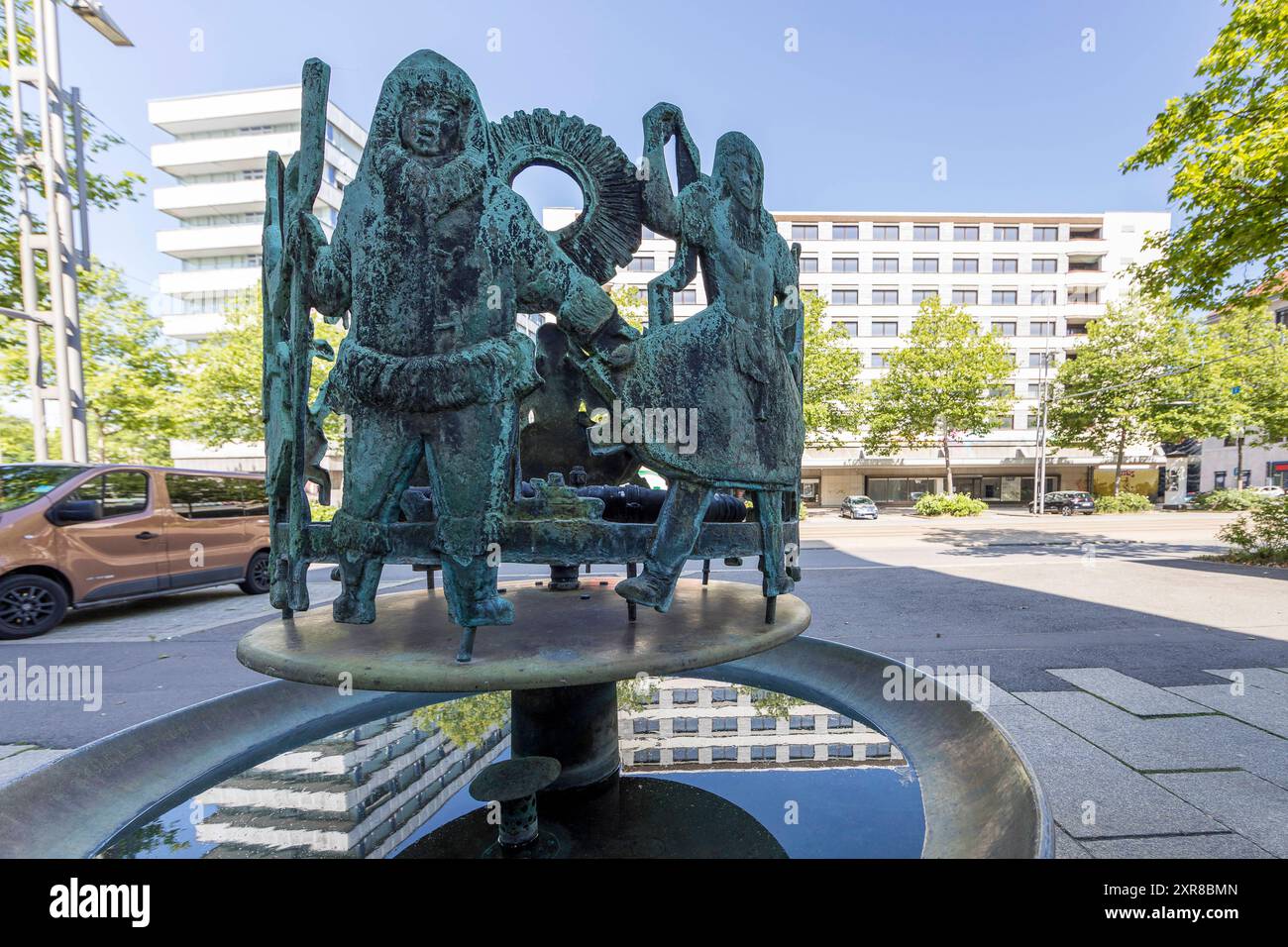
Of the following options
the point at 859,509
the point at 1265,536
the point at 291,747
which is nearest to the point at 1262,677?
the point at 291,747

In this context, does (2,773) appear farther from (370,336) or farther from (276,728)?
(370,336)

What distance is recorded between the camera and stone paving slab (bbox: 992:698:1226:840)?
271cm

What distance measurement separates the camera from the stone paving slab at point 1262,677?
15.6 feet

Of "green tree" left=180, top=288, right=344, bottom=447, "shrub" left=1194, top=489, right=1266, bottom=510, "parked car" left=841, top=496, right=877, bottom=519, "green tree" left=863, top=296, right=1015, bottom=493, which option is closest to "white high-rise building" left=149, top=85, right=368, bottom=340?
"green tree" left=180, top=288, right=344, bottom=447

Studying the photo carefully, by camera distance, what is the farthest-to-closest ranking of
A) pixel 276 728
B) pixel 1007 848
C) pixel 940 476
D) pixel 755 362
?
pixel 940 476 → pixel 276 728 → pixel 755 362 → pixel 1007 848

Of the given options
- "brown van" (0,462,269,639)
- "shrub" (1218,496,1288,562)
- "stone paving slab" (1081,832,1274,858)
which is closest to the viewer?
"stone paving slab" (1081,832,1274,858)

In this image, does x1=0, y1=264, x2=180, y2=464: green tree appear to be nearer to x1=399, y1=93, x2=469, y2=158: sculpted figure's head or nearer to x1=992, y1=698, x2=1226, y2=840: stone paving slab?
x1=399, y1=93, x2=469, y2=158: sculpted figure's head

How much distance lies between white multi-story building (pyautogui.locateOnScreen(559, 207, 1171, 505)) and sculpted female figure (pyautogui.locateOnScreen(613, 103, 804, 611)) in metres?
45.3

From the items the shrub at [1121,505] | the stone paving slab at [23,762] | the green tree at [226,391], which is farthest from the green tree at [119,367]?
the shrub at [1121,505]

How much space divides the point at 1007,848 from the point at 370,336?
8.06 ft

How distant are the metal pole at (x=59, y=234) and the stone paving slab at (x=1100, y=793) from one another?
1334 centimetres

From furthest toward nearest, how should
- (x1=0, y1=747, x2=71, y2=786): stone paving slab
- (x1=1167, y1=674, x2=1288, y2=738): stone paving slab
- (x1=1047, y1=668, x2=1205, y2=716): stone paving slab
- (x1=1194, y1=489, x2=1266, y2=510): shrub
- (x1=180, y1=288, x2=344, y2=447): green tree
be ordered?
(x1=1194, y1=489, x2=1266, y2=510): shrub → (x1=180, y1=288, x2=344, y2=447): green tree → (x1=1047, y1=668, x2=1205, y2=716): stone paving slab → (x1=1167, y1=674, x2=1288, y2=738): stone paving slab → (x1=0, y1=747, x2=71, y2=786): stone paving slab

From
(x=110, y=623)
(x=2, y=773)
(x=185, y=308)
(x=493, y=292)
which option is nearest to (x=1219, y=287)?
(x=493, y=292)

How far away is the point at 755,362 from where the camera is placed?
7.16 feet
